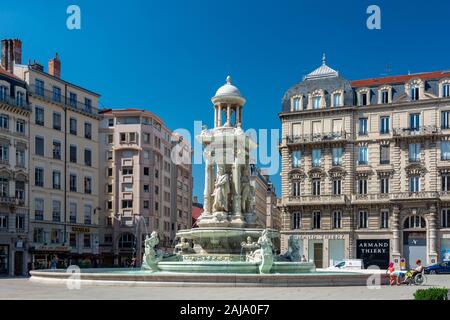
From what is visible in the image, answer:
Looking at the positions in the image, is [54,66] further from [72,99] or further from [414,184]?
[414,184]

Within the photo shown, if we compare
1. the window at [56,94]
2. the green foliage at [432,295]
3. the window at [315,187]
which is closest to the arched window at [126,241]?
the window at [56,94]

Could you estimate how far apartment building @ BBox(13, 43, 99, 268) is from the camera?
66.7m

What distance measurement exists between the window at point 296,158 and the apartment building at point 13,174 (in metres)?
28.5

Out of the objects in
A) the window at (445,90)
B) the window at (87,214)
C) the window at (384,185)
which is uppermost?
the window at (445,90)

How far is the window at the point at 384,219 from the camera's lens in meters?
72.6

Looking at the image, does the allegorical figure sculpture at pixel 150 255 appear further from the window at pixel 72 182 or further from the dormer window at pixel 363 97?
the dormer window at pixel 363 97

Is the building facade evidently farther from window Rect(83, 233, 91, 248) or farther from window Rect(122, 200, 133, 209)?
window Rect(122, 200, 133, 209)

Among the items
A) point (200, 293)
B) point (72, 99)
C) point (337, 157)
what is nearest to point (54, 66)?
point (72, 99)

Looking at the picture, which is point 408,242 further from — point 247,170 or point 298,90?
point 247,170

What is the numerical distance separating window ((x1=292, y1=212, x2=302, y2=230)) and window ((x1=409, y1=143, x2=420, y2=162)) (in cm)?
1326

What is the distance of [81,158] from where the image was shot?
74000 mm
